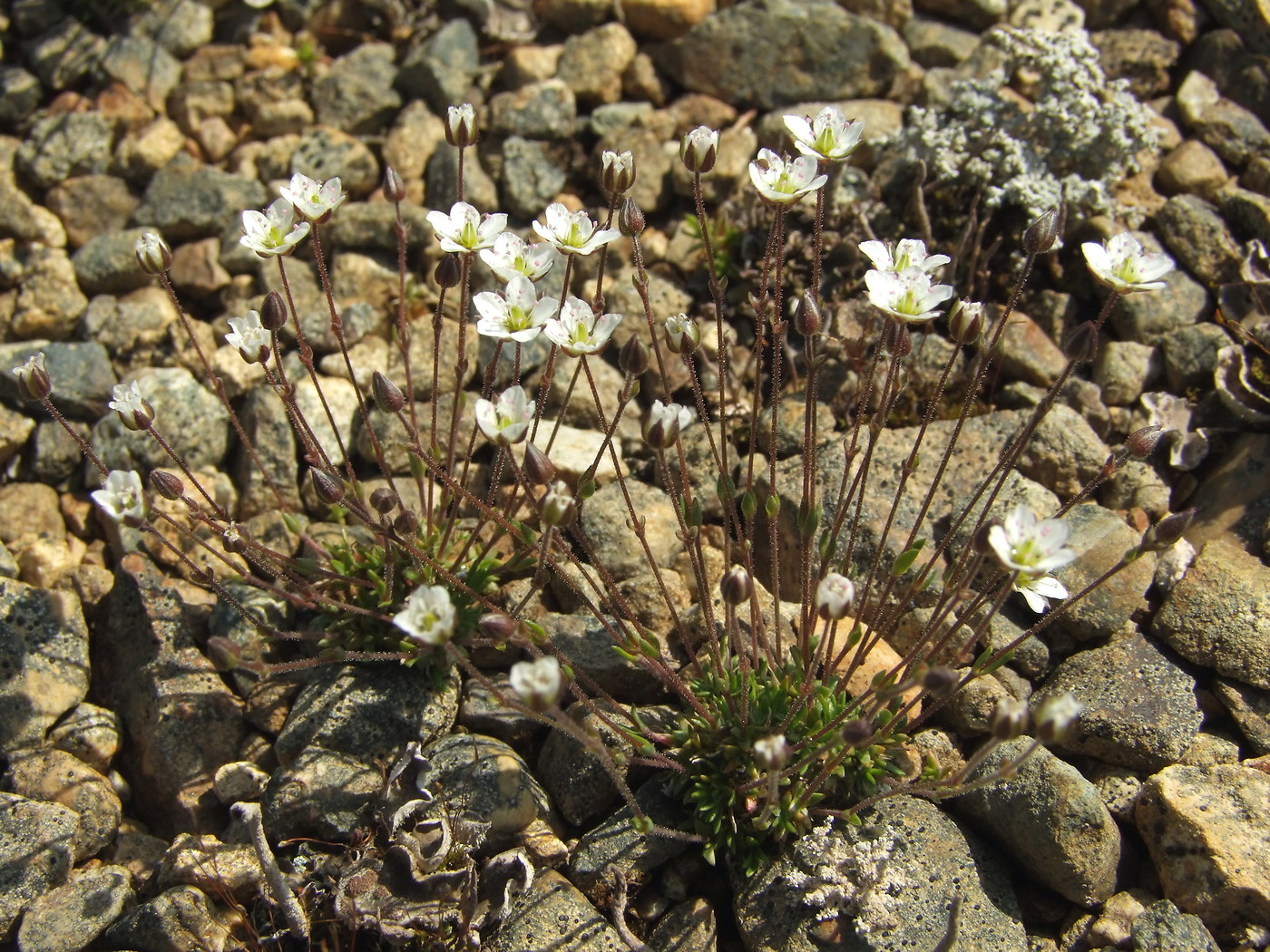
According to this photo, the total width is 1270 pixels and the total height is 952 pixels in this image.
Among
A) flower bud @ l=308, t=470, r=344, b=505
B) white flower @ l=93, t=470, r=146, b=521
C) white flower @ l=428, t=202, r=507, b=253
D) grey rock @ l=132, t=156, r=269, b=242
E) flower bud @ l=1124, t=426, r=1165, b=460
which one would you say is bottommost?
grey rock @ l=132, t=156, r=269, b=242

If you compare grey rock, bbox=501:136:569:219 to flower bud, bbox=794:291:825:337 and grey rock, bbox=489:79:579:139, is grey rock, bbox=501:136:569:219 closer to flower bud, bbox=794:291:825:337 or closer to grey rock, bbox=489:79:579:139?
grey rock, bbox=489:79:579:139

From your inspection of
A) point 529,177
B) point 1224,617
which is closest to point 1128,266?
point 1224,617

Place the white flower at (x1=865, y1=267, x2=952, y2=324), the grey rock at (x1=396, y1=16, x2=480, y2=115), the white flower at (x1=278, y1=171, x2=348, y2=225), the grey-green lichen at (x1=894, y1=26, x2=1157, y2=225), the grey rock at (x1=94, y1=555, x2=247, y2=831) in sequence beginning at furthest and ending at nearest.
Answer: the grey rock at (x1=396, y1=16, x2=480, y2=115) < the grey-green lichen at (x1=894, y1=26, x2=1157, y2=225) < the grey rock at (x1=94, y1=555, x2=247, y2=831) < the white flower at (x1=278, y1=171, x2=348, y2=225) < the white flower at (x1=865, y1=267, x2=952, y2=324)

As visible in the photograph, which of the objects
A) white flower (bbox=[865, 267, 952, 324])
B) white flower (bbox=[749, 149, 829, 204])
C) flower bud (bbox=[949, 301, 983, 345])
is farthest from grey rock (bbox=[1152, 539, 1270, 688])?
white flower (bbox=[749, 149, 829, 204])

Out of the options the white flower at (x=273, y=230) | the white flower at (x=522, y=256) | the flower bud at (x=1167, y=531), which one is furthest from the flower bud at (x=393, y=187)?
the flower bud at (x=1167, y=531)

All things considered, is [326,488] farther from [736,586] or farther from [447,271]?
[736,586]

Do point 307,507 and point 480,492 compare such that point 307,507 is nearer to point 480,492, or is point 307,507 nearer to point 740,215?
point 480,492

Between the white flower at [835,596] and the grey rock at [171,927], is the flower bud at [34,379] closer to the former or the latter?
the grey rock at [171,927]

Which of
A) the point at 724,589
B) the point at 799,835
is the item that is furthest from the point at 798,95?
the point at 799,835
